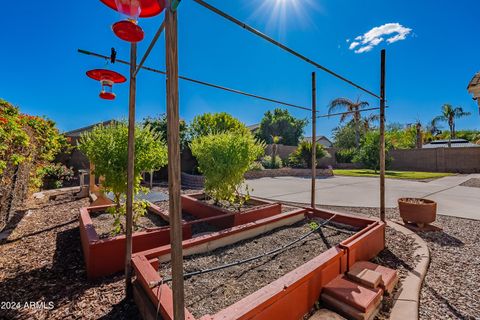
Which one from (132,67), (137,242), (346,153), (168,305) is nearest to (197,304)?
(168,305)

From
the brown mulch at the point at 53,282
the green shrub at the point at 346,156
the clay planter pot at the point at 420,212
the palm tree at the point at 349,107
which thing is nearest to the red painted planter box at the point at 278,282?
the brown mulch at the point at 53,282

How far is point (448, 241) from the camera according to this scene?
11.8 feet

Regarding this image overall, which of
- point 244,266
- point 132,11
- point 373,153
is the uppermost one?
point 132,11

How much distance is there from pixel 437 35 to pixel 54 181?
1663 centimetres

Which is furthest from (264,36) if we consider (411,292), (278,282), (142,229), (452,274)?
(452,274)

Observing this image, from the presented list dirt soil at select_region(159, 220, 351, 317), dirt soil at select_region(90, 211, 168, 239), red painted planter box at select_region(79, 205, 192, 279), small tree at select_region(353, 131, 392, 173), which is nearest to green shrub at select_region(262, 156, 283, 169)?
small tree at select_region(353, 131, 392, 173)

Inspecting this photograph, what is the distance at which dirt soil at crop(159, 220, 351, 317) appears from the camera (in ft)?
6.08

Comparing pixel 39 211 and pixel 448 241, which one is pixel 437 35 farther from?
pixel 39 211

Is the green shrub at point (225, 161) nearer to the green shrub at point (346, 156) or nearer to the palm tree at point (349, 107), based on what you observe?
the green shrub at point (346, 156)

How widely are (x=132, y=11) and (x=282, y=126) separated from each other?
27794mm

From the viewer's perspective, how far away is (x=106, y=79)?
7.57 ft

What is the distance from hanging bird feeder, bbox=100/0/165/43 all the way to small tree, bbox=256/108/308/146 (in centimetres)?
2651

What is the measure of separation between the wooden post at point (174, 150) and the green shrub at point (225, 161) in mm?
3374

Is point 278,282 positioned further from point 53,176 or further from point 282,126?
point 282,126
